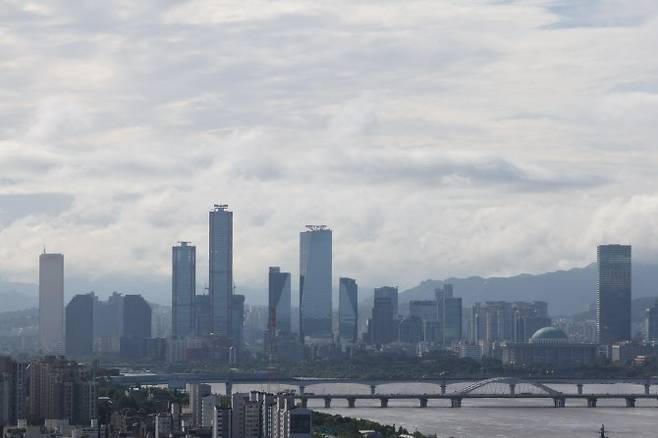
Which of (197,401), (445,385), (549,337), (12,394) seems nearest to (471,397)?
(445,385)

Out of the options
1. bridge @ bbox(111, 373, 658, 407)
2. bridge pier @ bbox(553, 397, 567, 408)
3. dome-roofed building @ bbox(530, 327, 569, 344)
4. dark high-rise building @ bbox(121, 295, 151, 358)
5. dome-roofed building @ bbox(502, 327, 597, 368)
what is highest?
dark high-rise building @ bbox(121, 295, 151, 358)

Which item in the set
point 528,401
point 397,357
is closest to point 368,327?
point 397,357

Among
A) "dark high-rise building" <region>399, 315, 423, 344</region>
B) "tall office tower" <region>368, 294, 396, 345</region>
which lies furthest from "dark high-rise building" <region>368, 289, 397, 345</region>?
"dark high-rise building" <region>399, 315, 423, 344</region>

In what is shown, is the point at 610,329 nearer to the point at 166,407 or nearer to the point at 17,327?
the point at 17,327

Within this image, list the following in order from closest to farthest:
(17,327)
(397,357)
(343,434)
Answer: (343,434)
(397,357)
(17,327)

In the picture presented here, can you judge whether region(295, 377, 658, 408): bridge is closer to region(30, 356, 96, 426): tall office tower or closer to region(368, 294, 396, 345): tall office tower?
region(30, 356, 96, 426): tall office tower

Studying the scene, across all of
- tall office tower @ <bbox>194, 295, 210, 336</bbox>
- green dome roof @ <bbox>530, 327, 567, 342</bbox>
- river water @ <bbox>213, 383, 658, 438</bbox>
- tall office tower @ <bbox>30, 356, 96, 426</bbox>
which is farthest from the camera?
tall office tower @ <bbox>194, 295, 210, 336</bbox>
